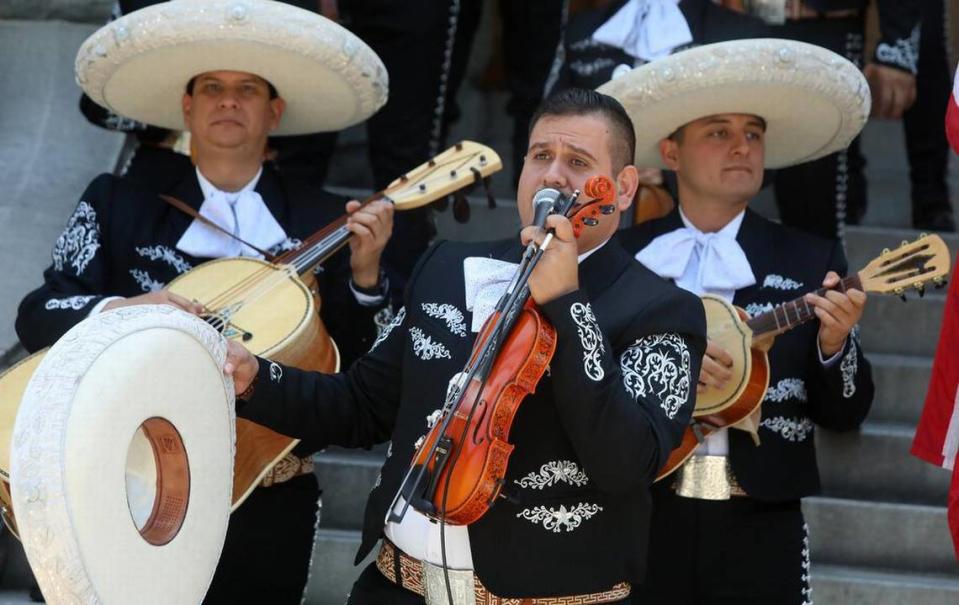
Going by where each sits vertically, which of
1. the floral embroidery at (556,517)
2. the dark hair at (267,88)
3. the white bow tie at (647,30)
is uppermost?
the white bow tie at (647,30)

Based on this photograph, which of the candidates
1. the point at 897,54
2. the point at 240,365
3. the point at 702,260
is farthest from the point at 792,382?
the point at 897,54

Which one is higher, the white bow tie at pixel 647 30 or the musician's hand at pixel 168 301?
the white bow tie at pixel 647 30

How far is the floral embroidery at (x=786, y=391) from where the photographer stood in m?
4.37

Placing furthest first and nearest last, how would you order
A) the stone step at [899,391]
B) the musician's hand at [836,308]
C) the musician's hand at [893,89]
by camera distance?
1. the stone step at [899,391]
2. the musician's hand at [893,89]
3. the musician's hand at [836,308]

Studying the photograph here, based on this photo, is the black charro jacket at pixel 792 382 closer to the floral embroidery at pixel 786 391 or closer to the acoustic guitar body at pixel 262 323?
the floral embroidery at pixel 786 391

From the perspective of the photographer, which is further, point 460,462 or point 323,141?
point 323,141

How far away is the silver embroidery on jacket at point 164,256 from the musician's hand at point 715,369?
1.52 m

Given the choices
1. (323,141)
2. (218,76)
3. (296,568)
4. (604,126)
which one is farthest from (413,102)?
(604,126)

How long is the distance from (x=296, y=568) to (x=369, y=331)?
28.2 inches

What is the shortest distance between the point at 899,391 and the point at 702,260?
1.62m

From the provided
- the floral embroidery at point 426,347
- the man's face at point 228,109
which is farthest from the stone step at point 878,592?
the man's face at point 228,109

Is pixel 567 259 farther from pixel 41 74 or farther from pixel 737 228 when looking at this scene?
pixel 41 74

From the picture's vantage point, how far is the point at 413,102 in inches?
230

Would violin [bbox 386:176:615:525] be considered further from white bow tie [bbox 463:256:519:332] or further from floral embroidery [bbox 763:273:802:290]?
floral embroidery [bbox 763:273:802:290]
